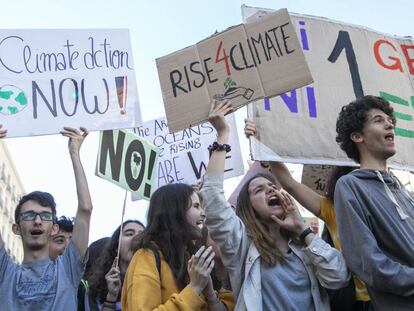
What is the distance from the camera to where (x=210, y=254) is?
2.56 m

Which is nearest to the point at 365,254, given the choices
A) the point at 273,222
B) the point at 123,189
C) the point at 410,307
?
the point at 410,307

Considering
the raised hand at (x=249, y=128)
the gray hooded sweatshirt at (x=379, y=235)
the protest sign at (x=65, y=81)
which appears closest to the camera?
the gray hooded sweatshirt at (x=379, y=235)

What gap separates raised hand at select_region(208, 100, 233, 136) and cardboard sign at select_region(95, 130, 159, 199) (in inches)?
52.5

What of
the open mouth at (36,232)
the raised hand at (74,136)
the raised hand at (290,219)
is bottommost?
the raised hand at (290,219)

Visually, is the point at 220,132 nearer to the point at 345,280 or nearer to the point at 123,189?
the point at 345,280

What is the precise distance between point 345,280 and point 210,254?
0.64 m

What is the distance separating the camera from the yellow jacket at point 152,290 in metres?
2.40

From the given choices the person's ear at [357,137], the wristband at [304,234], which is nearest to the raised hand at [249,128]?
the person's ear at [357,137]

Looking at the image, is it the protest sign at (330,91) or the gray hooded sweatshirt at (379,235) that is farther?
the protest sign at (330,91)

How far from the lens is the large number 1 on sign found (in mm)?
4039

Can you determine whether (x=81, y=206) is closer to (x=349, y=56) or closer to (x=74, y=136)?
(x=74, y=136)

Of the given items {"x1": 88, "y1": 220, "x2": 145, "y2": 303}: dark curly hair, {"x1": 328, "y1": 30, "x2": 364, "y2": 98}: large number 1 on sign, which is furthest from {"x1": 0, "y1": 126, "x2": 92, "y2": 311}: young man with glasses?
{"x1": 328, "y1": 30, "x2": 364, "y2": 98}: large number 1 on sign

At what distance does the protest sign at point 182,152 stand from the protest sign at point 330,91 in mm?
1388

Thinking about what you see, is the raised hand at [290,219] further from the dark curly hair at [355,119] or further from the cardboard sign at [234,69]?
the cardboard sign at [234,69]
